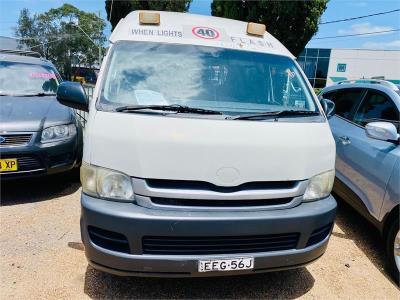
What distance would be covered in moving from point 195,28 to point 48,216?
260 centimetres

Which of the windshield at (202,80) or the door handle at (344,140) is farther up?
the windshield at (202,80)

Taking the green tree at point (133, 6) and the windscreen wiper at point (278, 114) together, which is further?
the green tree at point (133, 6)

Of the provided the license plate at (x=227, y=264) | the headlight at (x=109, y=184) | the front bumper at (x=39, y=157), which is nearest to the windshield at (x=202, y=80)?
the headlight at (x=109, y=184)

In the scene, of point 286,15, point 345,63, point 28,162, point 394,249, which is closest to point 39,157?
point 28,162

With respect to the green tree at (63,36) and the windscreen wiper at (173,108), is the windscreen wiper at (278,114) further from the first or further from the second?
the green tree at (63,36)

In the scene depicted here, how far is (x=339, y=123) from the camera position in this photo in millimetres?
4770

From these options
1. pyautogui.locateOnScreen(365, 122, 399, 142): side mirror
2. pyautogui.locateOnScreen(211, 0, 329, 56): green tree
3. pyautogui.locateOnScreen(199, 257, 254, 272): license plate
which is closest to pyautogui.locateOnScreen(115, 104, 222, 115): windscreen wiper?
→ pyautogui.locateOnScreen(199, 257, 254, 272): license plate

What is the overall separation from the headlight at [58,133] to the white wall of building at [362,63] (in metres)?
35.4

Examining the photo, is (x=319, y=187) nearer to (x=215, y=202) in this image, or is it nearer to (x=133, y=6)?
(x=215, y=202)

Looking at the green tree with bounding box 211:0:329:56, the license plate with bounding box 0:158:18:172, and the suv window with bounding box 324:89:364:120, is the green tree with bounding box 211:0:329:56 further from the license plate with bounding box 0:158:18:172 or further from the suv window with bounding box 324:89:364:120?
the license plate with bounding box 0:158:18:172

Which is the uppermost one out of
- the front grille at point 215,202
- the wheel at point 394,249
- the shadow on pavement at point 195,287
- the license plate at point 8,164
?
the front grille at point 215,202

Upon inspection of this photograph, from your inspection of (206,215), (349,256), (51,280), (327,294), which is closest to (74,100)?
(51,280)

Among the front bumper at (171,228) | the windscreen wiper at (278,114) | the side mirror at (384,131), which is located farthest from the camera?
the side mirror at (384,131)

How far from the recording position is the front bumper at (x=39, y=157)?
4.31m
